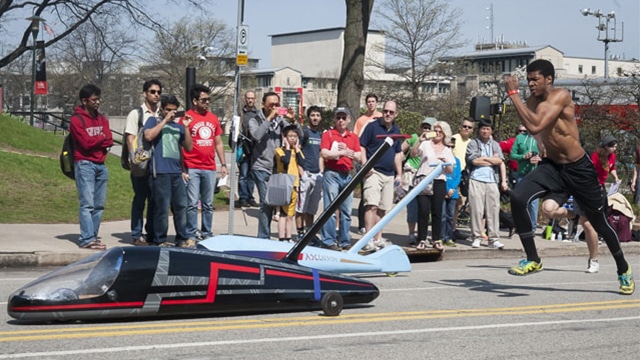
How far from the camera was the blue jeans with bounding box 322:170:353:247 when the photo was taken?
14.4 metres

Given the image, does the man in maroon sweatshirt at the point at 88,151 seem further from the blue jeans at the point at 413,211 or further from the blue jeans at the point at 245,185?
the blue jeans at the point at 245,185

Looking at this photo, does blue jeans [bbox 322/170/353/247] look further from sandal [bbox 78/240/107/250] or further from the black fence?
the black fence

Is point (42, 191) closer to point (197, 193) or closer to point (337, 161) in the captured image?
point (197, 193)

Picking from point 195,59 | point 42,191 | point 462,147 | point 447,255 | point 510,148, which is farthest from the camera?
point 195,59

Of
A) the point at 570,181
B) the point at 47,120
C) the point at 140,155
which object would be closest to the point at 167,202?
the point at 140,155

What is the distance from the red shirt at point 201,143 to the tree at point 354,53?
810 centimetres

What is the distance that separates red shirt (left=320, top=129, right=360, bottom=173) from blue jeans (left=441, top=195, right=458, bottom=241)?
1960mm

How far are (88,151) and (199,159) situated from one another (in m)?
1.59

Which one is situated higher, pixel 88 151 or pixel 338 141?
pixel 338 141

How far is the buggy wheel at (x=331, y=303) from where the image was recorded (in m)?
8.44

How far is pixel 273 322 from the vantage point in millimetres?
8219

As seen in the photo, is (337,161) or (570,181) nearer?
(570,181)

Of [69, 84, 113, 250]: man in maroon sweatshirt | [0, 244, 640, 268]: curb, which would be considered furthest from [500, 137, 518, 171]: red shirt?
[69, 84, 113, 250]: man in maroon sweatshirt

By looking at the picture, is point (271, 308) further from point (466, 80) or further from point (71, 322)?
point (466, 80)
